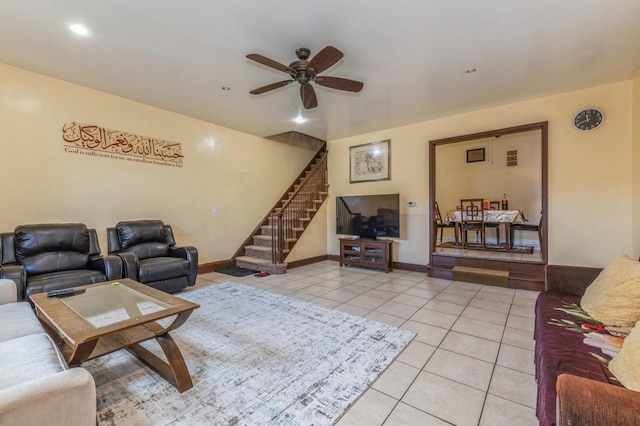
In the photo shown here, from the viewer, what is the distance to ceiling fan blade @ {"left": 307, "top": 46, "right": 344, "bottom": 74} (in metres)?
2.33

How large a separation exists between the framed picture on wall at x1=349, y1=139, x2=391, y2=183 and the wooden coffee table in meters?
4.46

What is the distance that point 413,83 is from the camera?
11.6 feet

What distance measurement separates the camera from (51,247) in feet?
10.4

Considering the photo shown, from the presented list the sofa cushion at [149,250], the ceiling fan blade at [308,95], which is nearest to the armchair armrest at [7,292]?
the sofa cushion at [149,250]

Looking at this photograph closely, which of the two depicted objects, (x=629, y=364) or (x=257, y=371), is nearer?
(x=629, y=364)

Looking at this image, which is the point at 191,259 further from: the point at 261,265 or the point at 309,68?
the point at 309,68

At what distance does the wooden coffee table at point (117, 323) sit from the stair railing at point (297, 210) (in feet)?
9.54

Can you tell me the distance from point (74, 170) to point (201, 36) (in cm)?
258

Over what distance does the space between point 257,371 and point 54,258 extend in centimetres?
275

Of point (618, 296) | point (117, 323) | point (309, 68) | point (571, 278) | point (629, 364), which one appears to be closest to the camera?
point (629, 364)

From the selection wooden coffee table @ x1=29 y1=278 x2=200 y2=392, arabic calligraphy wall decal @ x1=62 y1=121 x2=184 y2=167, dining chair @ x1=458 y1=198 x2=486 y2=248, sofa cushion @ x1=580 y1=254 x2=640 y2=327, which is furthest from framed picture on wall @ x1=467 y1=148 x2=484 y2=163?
wooden coffee table @ x1=29 y1=278 x2=200 y2=392

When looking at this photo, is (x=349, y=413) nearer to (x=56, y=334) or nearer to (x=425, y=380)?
(x=425, y=380)

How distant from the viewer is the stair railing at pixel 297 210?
17.1ft

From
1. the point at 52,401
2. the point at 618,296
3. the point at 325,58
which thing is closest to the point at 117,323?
the point at 52,401
